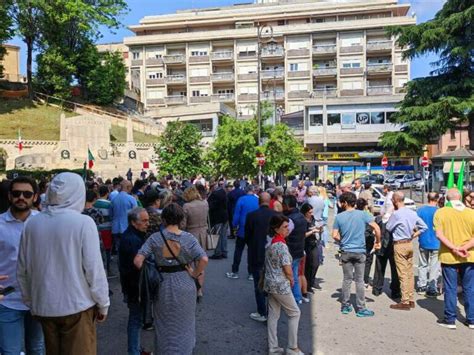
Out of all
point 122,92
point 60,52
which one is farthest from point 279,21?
point 60,52

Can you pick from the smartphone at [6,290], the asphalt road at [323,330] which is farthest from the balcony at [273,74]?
the smartphone at [6,290]

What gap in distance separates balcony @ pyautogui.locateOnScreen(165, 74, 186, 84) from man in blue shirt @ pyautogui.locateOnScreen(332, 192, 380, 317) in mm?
58593

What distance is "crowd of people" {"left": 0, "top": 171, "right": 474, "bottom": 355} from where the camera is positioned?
307 centimetres

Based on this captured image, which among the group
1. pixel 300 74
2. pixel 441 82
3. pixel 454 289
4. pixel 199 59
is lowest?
pixel 454 289

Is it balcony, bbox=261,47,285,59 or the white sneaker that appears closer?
the white sneaker

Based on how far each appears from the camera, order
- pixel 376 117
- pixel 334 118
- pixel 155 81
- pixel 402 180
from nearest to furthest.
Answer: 1. pixel 402 180
2. pixel 376 117
3. pixel 334 118
4. pixel 155 81

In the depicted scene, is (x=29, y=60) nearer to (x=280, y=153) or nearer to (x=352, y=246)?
(x=280, y=153)

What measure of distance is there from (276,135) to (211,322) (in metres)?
Answer: 23.0

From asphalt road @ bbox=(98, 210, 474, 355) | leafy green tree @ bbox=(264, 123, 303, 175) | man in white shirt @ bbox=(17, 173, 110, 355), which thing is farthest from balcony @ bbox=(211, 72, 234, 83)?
man in white shirt @ bbox=(17, 173, 110, 355)

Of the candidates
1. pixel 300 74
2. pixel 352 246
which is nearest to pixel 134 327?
pixel 352 246

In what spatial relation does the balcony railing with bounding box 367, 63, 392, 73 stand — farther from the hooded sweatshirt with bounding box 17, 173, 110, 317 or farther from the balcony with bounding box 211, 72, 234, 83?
the hooded sweatshirt with bounding box 17, 173, 110, 317

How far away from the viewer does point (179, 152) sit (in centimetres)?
2430

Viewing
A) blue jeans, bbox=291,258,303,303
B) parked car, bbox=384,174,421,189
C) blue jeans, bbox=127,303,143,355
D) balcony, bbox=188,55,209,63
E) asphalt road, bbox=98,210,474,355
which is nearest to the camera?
blue jeans, bbox=127,303,143,355

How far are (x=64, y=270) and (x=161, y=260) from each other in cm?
106
